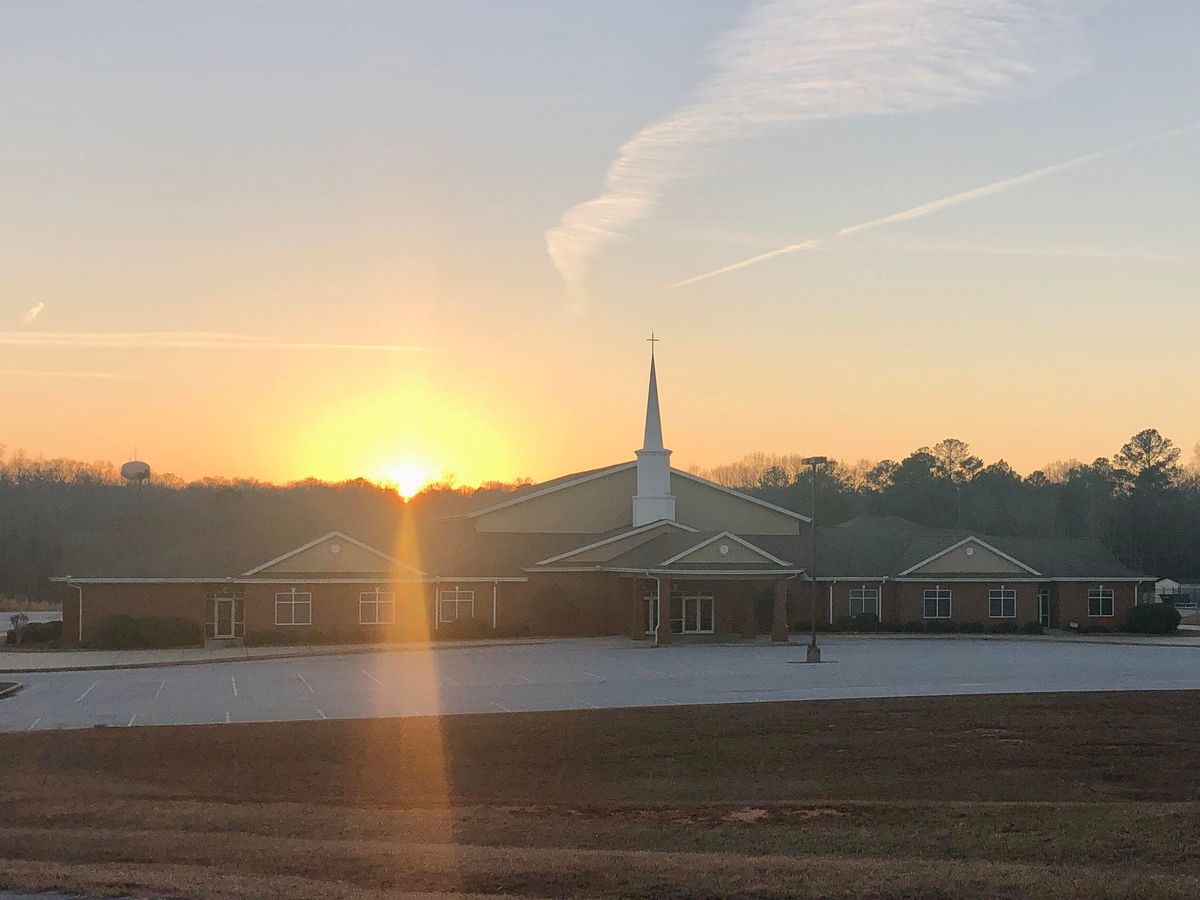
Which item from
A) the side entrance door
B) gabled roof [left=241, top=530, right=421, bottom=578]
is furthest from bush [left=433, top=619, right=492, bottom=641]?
the side entrance door

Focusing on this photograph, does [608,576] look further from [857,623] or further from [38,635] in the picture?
[38,635]

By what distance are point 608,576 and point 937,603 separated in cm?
1563

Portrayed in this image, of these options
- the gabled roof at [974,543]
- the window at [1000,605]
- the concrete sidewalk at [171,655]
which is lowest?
the concrete sidewalk at [171,655]

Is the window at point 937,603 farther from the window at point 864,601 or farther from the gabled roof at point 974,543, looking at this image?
the window at point 864,601

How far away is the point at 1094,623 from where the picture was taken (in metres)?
63.2

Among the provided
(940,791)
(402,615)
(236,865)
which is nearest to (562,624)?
(402,615)

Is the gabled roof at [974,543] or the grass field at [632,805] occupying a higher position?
the gabled roof at [974,543]

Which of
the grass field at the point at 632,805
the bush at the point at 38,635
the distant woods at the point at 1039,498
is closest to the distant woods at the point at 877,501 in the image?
the distant woods at the point at 1039,498

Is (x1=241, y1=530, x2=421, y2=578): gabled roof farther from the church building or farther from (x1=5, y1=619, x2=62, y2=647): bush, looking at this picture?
(x1=5, y1=619, x2=62, y2=647): bush

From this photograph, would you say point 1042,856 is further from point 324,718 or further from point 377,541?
point 377,541

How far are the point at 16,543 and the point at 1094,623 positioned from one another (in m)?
71.4

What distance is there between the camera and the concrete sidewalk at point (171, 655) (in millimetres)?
40938

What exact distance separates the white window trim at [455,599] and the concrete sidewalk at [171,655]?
8.65 ft

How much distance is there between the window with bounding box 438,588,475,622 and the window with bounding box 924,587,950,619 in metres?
20.9
